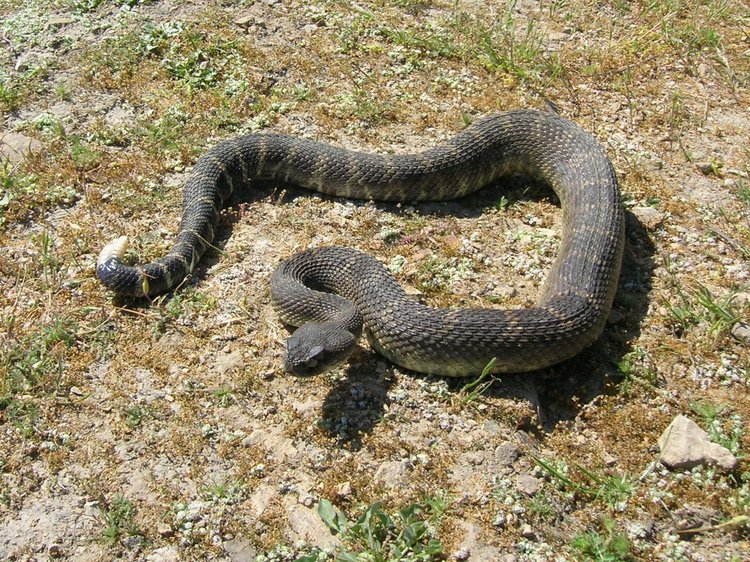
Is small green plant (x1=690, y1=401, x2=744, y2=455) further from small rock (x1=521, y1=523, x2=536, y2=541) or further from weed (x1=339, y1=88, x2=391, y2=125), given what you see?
weed (x1=339, y1=88, x2=391, y2=125)

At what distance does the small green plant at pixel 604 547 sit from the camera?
207 inches

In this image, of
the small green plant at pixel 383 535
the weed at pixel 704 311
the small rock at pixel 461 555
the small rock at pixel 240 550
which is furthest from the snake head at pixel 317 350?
the weed at pixel 704 311

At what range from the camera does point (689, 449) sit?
5859 millimetres

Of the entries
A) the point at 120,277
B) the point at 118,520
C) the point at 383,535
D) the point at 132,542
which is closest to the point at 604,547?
the point at 383,535

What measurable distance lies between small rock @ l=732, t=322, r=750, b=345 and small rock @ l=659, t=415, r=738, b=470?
1.17 meters

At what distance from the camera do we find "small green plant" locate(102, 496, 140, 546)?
17.9 ft

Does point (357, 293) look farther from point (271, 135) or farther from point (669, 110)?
point (669, 110)

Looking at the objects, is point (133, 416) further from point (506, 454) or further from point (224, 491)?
point (506, 454)

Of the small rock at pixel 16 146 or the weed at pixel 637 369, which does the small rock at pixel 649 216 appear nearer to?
the weed at pixel 637 369

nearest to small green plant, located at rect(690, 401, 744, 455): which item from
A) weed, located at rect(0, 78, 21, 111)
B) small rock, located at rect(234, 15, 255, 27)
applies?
small rock, located at rect(234, 15, 255, 27)

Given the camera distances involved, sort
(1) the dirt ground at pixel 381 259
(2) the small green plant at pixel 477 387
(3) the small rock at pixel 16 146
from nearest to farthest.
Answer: (1) the dirt ground at pixel 381 259
(2) the small green plant at pixel 477 387
(3) the small rock at pixel 16 146

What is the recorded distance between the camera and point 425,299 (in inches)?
288

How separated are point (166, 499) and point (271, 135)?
444cm

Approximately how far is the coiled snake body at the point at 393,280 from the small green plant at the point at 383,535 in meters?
1.27
